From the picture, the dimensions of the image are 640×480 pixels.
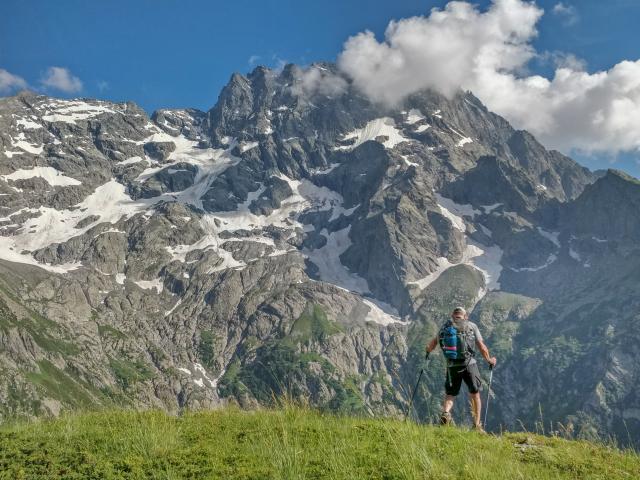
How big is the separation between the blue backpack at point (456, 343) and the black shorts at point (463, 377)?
0.29 m

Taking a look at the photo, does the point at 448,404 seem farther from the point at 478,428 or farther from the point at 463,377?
the point at 478,428

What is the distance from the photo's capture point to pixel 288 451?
30.1ft

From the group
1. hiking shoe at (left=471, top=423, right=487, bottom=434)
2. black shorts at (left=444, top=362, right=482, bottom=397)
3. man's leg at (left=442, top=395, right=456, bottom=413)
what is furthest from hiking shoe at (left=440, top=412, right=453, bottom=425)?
black shorts at (left=444, top=362, right=482, bottom=397)

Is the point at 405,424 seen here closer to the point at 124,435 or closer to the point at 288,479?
the point at 288,479

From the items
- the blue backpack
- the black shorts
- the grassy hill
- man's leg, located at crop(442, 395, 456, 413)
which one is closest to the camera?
the grassy hill

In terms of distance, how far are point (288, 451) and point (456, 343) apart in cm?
766

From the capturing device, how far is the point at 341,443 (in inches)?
416

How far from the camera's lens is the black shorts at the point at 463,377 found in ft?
49.4

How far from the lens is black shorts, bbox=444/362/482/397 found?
1506cm

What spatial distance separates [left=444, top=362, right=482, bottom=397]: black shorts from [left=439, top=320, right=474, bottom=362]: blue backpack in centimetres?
29

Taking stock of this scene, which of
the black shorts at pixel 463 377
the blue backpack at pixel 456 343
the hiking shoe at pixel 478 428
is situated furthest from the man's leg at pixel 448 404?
the blue backpack at pixel 456 343

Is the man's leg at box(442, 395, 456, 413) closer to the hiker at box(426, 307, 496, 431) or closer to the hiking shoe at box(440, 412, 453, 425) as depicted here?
the hiker at box(426, 307, 496, 431)

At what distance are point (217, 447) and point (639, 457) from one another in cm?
905

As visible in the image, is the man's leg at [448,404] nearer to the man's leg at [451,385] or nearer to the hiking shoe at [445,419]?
the man's leg at [451,385]
